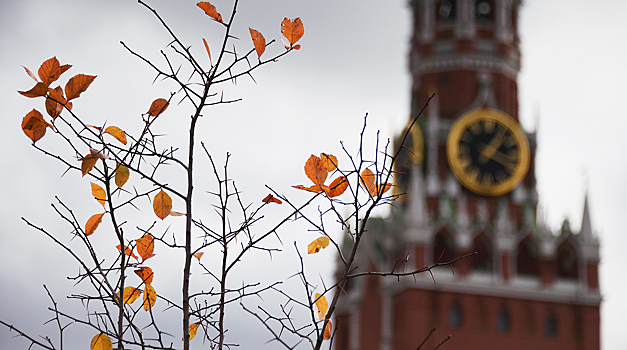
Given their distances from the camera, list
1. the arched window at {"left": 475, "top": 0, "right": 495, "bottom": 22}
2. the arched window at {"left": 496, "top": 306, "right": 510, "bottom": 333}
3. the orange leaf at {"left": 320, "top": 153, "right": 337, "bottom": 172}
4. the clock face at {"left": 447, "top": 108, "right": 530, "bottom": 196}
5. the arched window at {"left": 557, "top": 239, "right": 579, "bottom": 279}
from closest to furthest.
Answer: the orange leaf at {"left": 320, "top": 153, "right": 337, "bottom": 172}, the arched window at {"left": 496, "top": 306, "right": 510, "bottom": 333}, the arched window at {"left": 557, "top": 239, "right": 579, "bottom": 279}, the clock face at {"left": 447, "top": 108, "right": 530, "bottom": 196}, the arched window at {"left": 475, "top": 0, "right": 495, "bottom": 22}

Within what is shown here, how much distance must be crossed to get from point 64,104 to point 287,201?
56cm

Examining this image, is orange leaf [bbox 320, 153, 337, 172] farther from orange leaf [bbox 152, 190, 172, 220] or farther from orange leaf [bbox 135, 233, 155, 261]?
orange leaf [bbox 135, 233, 155, 261]

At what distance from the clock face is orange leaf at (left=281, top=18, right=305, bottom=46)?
3095 cm

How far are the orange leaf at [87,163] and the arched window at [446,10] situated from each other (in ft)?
113

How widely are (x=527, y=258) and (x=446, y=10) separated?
33.1 ft

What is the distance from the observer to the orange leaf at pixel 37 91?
2113mm

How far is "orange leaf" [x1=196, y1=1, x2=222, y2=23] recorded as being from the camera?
90.0 inches

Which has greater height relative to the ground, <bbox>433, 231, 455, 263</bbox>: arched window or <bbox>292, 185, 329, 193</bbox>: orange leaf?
<bbox>433, 231, 455, 263</bbox>: arched window

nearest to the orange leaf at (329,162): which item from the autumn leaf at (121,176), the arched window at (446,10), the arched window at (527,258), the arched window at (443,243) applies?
the autumn leaf at (121,176)

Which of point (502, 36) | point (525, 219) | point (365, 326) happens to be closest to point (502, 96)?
point (502, 36)

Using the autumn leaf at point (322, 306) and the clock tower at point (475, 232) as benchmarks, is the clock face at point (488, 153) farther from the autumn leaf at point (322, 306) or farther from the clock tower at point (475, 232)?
the autumn leaf at point (322, 306)

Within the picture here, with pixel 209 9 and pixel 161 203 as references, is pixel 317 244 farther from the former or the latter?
pixel 209 9

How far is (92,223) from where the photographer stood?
232cm

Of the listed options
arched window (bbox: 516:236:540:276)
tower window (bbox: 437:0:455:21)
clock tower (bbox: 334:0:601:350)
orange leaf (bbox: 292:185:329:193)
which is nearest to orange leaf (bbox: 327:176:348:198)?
orange leaf (bbox: 292:185:329:193)
